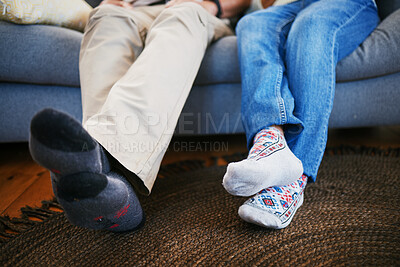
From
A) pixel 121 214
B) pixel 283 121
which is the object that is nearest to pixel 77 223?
pixel 121 214

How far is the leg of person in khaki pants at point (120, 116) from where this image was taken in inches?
14.0

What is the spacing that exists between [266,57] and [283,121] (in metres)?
0.18

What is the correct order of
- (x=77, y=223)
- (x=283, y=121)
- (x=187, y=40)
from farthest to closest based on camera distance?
(x=187, y=40) < (x=283, y=121) < (x=77, y=223)

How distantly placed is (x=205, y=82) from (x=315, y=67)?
374 mm

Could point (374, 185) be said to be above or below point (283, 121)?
below

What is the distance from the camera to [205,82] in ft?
2.89

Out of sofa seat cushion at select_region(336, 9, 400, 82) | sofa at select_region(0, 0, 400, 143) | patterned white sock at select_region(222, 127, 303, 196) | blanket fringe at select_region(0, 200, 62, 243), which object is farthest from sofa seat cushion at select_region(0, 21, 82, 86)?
sofa seat cushion at select_region(336, 9, 400, 82)

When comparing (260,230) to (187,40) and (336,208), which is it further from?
(187,40)

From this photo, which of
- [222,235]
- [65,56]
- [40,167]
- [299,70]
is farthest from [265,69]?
[40,167]

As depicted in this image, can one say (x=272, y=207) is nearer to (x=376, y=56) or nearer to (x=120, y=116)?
(x=120, y=116)

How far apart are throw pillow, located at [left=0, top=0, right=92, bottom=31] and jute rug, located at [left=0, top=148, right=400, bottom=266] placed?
55cm

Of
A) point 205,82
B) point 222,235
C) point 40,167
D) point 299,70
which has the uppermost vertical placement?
point 299,70

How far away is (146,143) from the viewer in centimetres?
49

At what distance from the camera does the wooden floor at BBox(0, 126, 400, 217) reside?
69cm
